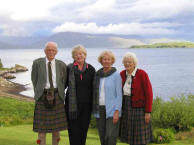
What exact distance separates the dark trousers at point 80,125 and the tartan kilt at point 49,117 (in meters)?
0.32

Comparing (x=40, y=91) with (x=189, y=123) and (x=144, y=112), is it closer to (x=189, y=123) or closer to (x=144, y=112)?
(x=144, y=112)

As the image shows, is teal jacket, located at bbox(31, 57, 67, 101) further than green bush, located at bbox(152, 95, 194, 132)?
No

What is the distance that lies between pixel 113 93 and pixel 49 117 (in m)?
1.55

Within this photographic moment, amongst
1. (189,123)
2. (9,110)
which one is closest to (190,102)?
(189,123)

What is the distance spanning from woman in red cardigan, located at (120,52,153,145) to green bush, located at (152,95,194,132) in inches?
335

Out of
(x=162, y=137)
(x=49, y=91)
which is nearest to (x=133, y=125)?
(x=49, y=91)

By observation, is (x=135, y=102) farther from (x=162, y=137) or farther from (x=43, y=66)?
(x=162, y=137)

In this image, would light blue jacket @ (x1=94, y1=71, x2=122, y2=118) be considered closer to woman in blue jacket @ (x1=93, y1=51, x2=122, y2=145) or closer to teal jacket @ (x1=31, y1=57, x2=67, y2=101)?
woman in blue jacket @ (x1=93, y1=51, x2=122, y2=145)

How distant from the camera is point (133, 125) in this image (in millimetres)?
5805

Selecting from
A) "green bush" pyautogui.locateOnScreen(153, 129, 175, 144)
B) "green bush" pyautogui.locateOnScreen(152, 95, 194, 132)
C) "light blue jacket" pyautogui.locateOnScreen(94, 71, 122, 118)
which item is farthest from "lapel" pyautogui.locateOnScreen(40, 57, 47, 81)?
"green bush" pyautogui.locateOnScreen(152, 95, 194, 132)

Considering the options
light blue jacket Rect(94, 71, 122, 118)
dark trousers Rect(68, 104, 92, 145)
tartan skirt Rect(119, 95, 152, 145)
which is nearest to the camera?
light blue jacket Rect(94, 71, 122, 118)

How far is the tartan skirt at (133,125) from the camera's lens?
18.9 ft

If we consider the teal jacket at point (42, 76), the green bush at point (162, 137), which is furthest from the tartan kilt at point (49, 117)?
the green bush at point (162, 137)

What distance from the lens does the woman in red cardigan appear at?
566cm
